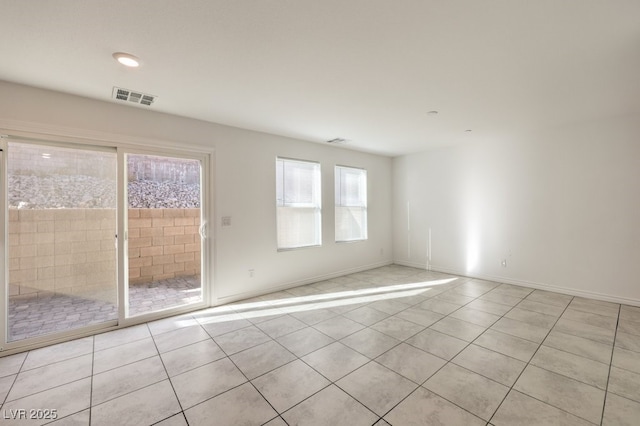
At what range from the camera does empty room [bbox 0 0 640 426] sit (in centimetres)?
186

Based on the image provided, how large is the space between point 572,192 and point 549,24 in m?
3.28

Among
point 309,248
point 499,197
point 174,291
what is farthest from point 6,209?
point 499,197

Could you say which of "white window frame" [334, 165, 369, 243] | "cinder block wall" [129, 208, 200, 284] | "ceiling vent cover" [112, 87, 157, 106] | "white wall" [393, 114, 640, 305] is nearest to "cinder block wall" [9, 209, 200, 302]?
"cinder block wall" [129, 208, 200, 284]

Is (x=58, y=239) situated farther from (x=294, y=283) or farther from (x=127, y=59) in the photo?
(x=294, y=283)

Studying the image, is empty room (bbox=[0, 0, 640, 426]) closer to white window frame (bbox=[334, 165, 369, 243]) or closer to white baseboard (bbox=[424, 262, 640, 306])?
white baseboard (bbox=[424, 262, 640, 306])

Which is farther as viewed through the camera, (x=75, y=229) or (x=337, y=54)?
(x=75, y=229)

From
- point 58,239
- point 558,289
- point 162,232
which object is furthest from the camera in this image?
point 162,232

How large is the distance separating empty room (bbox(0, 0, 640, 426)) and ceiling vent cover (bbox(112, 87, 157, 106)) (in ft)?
0.15

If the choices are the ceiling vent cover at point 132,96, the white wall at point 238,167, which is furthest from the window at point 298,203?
the ceiling vent cover at point 132,96

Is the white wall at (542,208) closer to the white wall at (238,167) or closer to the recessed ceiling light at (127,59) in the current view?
the white wall at (238,167)

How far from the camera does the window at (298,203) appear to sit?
4.67 meters

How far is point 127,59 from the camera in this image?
2252 mm

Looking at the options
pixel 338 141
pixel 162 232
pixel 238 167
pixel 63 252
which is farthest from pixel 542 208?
pixel 63 252

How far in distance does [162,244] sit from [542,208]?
20.6ft
